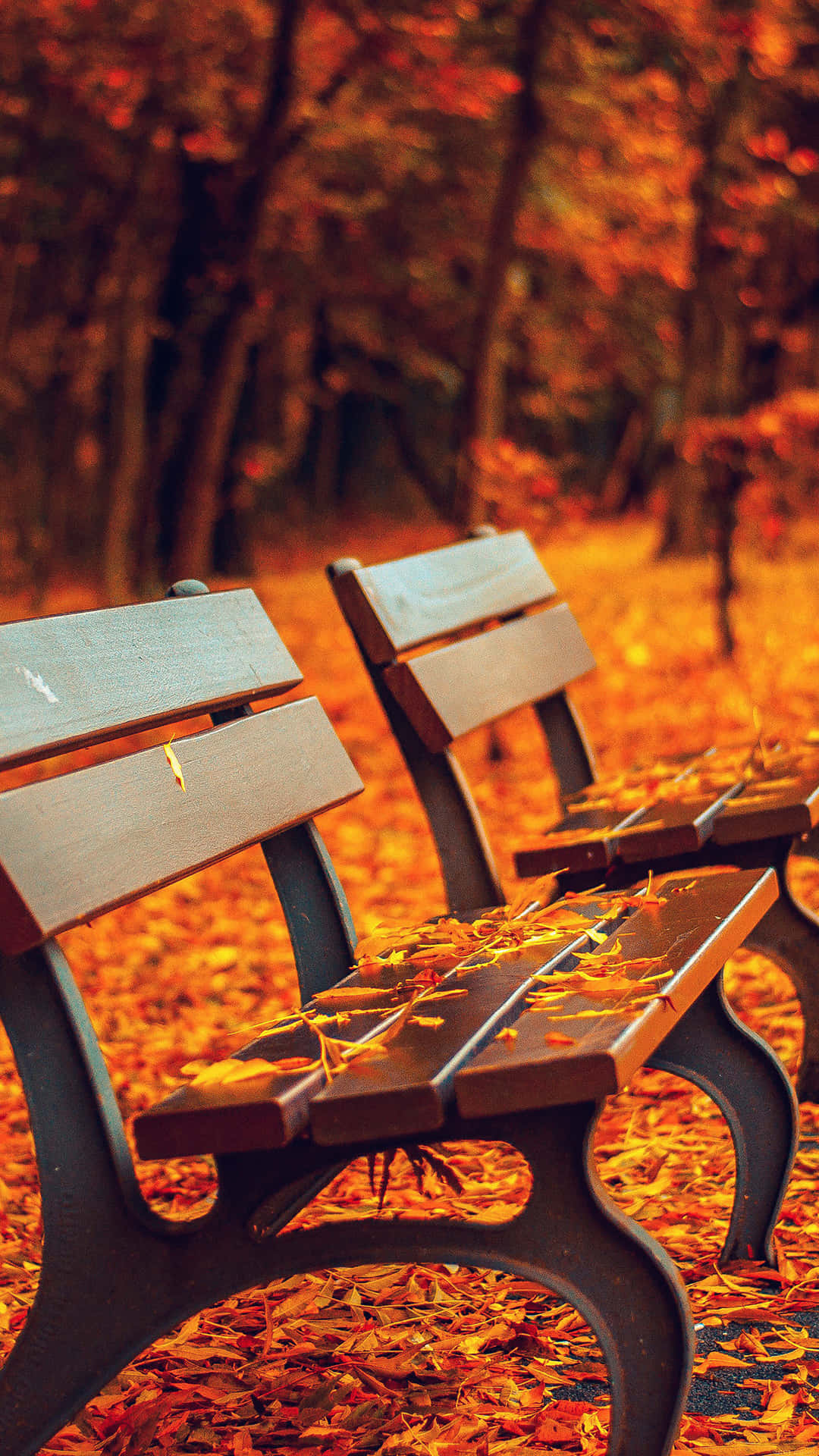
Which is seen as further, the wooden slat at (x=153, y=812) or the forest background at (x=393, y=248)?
the forest background at (x=393, y=248)

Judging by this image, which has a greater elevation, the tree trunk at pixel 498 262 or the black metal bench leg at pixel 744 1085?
the tree trunk at pixel 498 262

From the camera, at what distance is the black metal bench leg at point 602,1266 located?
1.68 m

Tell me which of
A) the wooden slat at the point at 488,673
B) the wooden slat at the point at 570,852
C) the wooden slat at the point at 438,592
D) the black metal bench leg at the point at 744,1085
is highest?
the wooden slat at the point at 438,592

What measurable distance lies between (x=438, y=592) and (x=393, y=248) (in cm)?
1326

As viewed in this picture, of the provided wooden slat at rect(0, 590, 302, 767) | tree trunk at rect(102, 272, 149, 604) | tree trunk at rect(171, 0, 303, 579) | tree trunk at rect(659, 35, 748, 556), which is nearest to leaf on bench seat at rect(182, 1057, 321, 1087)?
wooden slat at rect(0, 590, 302, 767)

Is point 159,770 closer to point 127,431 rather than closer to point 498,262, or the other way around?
point 498,262

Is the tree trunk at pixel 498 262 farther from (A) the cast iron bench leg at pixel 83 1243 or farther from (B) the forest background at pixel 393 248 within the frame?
(A) the cast iron bench leg at pixel 83 1243

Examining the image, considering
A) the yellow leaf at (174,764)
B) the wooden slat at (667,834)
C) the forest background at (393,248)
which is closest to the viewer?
the yellow leaf at (174,764)

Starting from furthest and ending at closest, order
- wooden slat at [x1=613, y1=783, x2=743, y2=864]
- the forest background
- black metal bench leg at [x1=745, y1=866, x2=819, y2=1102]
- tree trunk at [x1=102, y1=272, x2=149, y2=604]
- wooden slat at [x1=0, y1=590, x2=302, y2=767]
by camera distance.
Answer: tree trunk at [x1=102, y1=272, x2=149, y2=604], the forest background, black metal bench leg at [x1=745, y1=866, x2=819, y2=1102], wooden slat at [x1=613, y1=783, x2=743, y2=864], wooden slat at [x1=0, y1=590, x2=302, y2=767]

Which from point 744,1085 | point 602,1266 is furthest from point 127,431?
point 602,1266

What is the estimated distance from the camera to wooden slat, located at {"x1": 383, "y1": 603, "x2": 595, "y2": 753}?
9.30ft

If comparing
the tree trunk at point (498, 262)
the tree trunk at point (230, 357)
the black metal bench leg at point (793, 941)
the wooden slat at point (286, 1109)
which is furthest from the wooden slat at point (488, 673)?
the tree trunk at point (230, 357)

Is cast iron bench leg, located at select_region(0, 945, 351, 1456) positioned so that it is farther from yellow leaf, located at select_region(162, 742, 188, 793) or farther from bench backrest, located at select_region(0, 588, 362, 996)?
yellow leaf, located at select_region(162, 742, 188, 793)

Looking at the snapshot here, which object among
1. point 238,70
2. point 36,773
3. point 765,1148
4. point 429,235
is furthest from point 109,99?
point 765,1148
